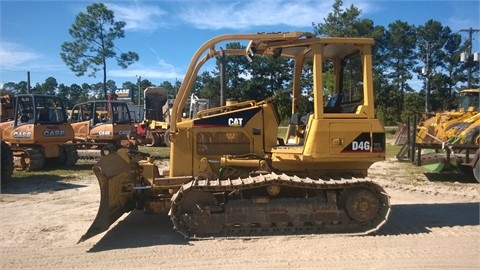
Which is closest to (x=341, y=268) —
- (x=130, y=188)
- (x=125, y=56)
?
(x=130, y=188)

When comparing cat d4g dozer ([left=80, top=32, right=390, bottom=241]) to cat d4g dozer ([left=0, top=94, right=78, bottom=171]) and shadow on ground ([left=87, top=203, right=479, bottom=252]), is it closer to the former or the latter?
shadow on ground ([left=87, top=203, right=479, bottom=252])

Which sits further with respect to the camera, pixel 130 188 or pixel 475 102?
pixel 475 102

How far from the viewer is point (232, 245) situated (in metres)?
5.84

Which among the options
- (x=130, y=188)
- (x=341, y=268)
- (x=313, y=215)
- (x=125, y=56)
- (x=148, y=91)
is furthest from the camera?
(x=125, y=56)

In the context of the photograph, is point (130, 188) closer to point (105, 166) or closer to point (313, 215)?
point (105, 166)

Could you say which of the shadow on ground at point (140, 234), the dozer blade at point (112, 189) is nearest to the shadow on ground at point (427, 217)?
the shadow on ground at point (140, 234)

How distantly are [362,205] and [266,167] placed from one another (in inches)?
60.0

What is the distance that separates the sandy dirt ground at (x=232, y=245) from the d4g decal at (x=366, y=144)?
4.02 feet

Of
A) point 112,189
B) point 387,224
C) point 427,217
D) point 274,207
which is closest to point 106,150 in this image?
point 112,189

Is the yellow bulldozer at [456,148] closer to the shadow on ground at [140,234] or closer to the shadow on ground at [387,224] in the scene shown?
the shadow on ground at [387,224]

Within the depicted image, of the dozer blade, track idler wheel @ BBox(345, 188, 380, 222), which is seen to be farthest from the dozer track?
the dozer blade

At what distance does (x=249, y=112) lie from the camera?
6.86 meters

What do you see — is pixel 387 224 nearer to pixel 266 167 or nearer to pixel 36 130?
pixel 266 167

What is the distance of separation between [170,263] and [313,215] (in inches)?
85.9
